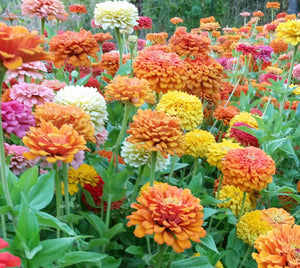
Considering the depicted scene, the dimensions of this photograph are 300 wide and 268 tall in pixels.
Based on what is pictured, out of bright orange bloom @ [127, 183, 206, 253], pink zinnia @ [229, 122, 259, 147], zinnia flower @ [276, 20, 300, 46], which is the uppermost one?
zinnia flower @ [276, 20, 300, 46]

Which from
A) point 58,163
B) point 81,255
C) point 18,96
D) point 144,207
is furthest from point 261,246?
point 18,96

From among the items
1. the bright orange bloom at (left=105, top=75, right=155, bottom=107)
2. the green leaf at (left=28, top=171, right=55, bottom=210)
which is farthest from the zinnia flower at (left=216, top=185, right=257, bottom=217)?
the green leaf at (left=28, top=171, right=55, bottom=210)

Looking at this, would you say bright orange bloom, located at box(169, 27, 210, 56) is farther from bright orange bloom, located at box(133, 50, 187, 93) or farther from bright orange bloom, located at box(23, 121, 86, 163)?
bright orange bloom, located at box(23, 121, 86, 163)

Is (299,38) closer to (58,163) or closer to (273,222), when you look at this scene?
(273,222)

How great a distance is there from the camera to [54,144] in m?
0.70

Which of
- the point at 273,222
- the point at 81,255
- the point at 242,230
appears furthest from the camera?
the point at 242,230

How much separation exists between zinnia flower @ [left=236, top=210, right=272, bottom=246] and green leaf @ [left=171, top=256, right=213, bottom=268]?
10.0 inches

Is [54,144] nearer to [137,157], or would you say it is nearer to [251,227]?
[137,157]

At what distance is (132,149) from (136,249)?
0.28 metres

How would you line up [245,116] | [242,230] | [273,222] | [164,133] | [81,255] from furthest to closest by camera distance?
[245,116] → [242,230] → [273,222] → [164,133] → [81,255]

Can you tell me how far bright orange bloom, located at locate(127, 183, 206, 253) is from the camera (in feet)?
2.43

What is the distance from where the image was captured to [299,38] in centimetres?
154

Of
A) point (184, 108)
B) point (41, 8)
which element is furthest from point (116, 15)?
point (184, 108)

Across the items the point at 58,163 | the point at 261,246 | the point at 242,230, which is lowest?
the point at 242,230
